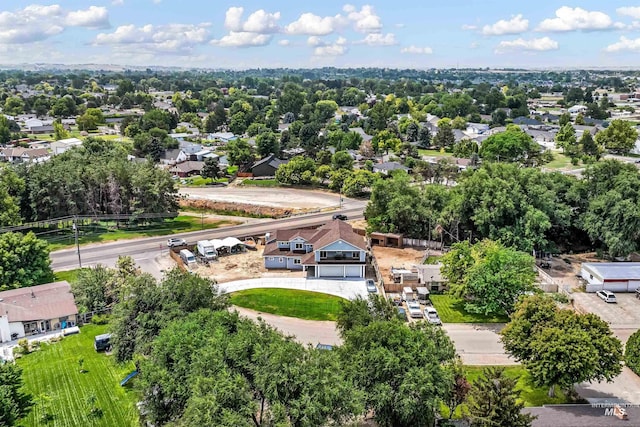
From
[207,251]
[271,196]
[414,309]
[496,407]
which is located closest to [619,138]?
[271,196]

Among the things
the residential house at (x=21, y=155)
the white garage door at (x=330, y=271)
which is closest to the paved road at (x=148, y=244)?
the white garage door at (x=330, y=271)

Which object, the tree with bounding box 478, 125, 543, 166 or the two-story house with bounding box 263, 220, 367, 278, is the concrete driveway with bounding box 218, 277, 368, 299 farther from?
the tree with bounding box 478, 125, 543, 166

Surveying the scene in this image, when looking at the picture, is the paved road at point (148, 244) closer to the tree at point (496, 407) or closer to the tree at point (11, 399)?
the tree at point (11, 399)

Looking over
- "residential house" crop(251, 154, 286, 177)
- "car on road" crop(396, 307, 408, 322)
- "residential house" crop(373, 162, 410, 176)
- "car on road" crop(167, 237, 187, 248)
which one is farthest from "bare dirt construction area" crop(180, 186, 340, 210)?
"car on road" crop(396, 307, 408, 322)

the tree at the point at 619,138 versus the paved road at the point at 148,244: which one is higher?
the tree at the point at 619,138

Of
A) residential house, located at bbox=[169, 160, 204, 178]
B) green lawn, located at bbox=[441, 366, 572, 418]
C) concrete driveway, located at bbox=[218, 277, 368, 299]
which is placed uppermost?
residential house, located at bbox=[169, 160, 204, 178]

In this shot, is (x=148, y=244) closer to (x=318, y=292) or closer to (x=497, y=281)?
(x=318, y=292)
